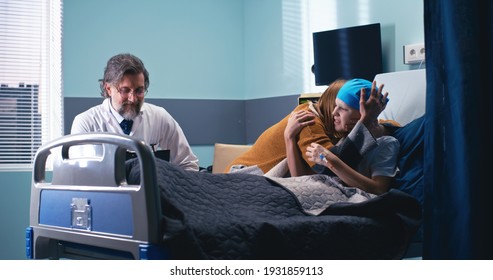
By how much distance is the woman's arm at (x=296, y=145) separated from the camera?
2613 millimetres

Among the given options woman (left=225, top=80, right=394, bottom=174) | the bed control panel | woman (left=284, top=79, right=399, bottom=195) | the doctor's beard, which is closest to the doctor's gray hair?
the doctor's beard

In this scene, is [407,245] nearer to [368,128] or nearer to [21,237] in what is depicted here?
[368,128]

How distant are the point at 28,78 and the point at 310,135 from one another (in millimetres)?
2742

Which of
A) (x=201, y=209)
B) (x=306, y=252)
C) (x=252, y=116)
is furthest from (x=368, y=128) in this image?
(x=252, y=116)

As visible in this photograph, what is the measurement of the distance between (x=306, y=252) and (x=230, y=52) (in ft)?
11.4

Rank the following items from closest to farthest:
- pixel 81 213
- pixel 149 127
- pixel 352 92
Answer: pixel 81 213 → pixel 352 92 → pixel 149 127

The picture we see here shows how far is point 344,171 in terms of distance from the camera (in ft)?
8.02

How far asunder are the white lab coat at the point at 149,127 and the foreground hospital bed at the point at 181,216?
1.11 metres

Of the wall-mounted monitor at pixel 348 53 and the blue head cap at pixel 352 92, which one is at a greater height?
A: the wall-mounted monitor at pixel 348 53

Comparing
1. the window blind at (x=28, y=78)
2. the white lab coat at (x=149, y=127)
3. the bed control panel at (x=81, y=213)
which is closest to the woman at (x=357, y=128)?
the bed control panel at (x=81, y=213)

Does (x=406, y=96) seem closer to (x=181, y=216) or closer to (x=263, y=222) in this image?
(x=263, y=222)

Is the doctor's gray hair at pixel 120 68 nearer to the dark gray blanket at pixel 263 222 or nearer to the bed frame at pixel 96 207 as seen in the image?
the bed frame at pixel 96 207

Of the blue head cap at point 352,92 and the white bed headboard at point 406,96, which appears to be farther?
the white bed headboard at point 406,96

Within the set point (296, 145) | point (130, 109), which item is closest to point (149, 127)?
point (130, 109)
